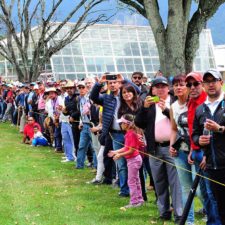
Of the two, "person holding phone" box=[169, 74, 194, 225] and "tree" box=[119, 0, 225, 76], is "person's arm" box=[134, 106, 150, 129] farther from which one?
"tree" box=[119, 0, 225, 76]

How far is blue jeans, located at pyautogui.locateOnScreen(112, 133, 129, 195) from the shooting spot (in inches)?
329

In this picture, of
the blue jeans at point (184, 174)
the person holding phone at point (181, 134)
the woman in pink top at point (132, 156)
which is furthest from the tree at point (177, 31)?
the blue jeans at point (184, 174)

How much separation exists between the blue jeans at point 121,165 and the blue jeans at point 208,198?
226 centimetres

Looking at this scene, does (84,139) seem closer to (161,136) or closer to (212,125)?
(161,136)

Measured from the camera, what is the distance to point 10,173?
38.0 feet

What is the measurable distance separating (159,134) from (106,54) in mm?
30603

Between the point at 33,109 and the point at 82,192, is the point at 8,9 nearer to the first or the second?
the point at 33,109

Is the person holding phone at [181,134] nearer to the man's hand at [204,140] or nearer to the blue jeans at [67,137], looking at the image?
the man's hand at [204,140]

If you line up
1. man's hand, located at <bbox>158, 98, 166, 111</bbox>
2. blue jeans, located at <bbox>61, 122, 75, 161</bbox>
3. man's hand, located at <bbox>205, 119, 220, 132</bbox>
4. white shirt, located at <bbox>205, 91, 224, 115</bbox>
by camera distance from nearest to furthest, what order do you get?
man's hand, located at <bbox>205, 119, 220, 132</bbox> → white shirt, located at <bbox>205, 91, 224, 115</bbox> → man's hand, located at <bbox>158, 98, 166, 111</bbox> → blue jeans, located at <bbox>61, 122, 75, 161</bbox>

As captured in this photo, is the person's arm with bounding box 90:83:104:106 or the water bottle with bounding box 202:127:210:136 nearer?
the water bottle with bounding box 202:127:210:136

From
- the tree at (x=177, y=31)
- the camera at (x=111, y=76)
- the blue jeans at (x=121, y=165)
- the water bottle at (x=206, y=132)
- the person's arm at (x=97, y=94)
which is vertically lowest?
the blue jeans at (x=121, y=165)

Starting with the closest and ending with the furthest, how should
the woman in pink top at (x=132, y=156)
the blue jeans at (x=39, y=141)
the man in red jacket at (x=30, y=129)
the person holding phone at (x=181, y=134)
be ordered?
the person holding phone at (x=181, y=134)
the woman in pink top at (x=132, y=156)
the blue jeans at (x=39, y=141)
the man in red jacket at (x=30, y=129)

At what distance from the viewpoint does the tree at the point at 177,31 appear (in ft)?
36.3

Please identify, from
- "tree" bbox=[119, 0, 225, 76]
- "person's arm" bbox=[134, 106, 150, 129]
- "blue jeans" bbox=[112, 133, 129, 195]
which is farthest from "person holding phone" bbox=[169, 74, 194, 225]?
"tree" bbox=[119, 0, 225, 76]
